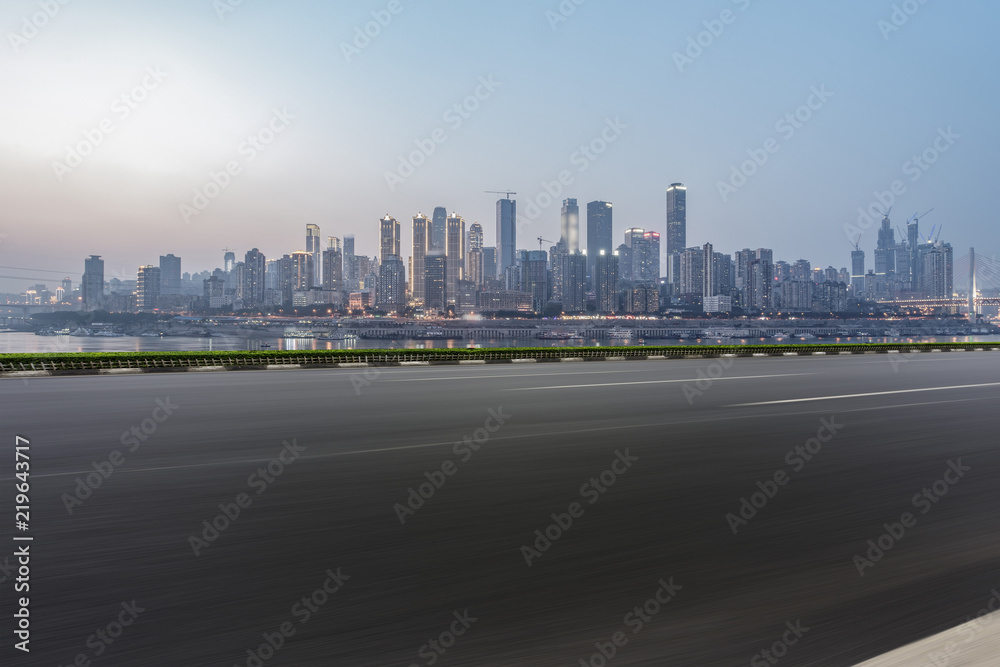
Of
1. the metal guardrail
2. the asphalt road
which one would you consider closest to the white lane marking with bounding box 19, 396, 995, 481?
the asphalt road

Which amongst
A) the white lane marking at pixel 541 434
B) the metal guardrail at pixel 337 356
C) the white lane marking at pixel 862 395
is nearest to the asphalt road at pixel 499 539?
the white lane marking at pixel 541 434

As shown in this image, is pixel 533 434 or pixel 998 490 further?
pixel 533 434

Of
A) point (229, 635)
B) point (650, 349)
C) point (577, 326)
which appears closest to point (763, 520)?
point (229, 635)

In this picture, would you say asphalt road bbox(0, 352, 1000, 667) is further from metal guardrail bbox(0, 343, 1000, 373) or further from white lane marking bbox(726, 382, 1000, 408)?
metal guardrail bbox(0, 343, 1000, 373)

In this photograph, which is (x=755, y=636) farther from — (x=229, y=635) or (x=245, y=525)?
(x=245, y=525)

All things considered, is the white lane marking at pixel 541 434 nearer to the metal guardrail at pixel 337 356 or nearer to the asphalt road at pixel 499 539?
the asphalt road at pixel 499 539

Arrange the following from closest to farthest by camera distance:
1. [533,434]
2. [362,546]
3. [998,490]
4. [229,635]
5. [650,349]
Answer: [229,635], [362,546], [998,490], [533,434], [650,349]
